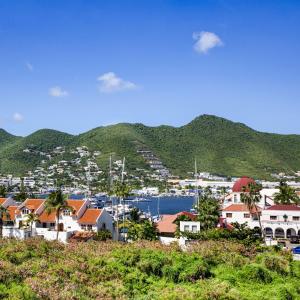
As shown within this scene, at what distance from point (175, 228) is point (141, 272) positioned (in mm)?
34838

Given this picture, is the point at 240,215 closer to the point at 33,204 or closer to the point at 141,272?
the point at 33,204

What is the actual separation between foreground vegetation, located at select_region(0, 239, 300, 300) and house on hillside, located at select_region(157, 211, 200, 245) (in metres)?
16.5

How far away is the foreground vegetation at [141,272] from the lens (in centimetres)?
2619

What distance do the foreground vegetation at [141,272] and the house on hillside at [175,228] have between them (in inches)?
648

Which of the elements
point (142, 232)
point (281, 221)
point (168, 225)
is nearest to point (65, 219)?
point (142, 232)

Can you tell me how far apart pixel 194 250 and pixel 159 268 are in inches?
308

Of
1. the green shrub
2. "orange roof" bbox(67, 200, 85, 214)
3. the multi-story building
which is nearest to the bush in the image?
the green shrub

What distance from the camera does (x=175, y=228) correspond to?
221 ft

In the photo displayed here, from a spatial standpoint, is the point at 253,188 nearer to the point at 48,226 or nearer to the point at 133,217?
the point at 133,217

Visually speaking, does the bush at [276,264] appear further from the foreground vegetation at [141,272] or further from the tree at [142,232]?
the tree at [142,232]

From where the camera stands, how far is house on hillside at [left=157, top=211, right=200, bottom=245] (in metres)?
59.0

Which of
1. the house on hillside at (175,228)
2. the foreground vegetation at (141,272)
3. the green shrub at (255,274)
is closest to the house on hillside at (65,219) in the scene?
the house on hillside at (175,228)

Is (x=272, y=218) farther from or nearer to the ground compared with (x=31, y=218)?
nearer to the ground

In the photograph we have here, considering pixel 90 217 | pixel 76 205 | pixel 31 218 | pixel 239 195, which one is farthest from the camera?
pixel 239 195
